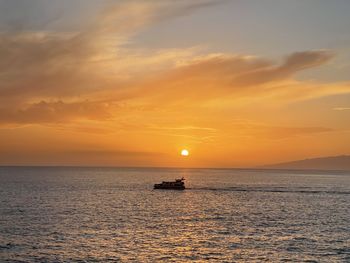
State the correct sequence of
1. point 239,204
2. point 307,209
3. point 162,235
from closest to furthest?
1. point 162,235
2. point 307,209
3. point 239,204

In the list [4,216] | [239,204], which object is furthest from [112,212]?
[239,204]

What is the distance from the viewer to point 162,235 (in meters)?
62.7

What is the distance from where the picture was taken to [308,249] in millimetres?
54031

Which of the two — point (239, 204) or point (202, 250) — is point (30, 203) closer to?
point (239, 204)

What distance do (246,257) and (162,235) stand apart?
1654 centimetres

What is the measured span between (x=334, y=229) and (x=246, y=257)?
89.4 ft

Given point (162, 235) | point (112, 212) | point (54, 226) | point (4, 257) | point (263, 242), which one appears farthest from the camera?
point (112, 212)

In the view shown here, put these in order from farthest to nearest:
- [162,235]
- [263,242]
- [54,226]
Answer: [54,226]
[162,235]
[263,242]

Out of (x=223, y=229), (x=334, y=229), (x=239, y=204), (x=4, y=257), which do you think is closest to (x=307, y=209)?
(x=239, y=204)

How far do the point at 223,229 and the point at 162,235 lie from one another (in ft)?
37.8

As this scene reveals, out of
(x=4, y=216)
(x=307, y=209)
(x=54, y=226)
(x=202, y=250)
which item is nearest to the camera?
(x=202, y=250)

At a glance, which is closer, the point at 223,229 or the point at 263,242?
the point at 263,242

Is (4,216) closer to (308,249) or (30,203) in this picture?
(30,203)

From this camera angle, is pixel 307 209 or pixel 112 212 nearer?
pixel 112 212
